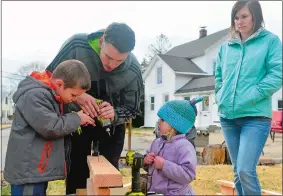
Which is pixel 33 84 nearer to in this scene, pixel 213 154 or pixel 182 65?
pixel 213 154

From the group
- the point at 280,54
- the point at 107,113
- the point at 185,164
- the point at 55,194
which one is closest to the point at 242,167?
the point at 185,164

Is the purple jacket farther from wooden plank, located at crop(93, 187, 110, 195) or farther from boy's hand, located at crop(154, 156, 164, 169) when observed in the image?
wooden plank, located at crop(93, 187, 110, 195)

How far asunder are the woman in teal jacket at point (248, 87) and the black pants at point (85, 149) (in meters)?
0.42

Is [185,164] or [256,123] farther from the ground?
[256,123]

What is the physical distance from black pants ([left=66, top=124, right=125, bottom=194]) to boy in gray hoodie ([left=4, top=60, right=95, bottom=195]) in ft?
1.15

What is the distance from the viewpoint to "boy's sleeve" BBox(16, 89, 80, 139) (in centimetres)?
87

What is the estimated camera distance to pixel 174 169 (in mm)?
1064

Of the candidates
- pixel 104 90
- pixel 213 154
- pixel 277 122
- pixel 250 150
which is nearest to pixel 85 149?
pixel 104 90

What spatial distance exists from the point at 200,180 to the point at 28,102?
172 centimetres

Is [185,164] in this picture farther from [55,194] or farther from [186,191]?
[55,194]

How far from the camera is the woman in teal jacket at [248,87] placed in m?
1.26

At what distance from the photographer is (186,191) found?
117cm

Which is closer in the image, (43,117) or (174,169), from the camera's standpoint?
(43,117)

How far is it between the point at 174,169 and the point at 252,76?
0.48m
